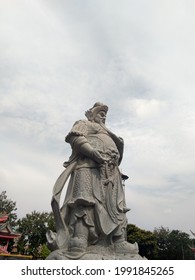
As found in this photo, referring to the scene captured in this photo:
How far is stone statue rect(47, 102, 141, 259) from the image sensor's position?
682 centimetres

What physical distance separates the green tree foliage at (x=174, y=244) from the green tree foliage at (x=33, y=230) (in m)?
17.8

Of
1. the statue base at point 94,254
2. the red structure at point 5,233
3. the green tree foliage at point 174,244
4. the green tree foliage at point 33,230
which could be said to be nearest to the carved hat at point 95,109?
the statue base at point 94,254

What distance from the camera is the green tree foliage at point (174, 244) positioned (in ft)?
153

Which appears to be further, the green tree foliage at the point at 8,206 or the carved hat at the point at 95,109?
the green tree foliage at the point at 8,206

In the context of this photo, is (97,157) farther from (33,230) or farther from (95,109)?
(33,230)

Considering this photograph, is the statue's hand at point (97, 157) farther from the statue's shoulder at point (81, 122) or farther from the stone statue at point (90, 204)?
the statue's shoulder at point (81, 122)

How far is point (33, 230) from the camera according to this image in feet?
124

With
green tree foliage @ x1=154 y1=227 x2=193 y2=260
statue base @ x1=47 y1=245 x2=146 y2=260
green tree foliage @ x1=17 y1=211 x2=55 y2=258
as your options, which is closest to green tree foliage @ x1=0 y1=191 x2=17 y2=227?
green tree foliage @ x1=17 y1=211 x2=55 y2=258

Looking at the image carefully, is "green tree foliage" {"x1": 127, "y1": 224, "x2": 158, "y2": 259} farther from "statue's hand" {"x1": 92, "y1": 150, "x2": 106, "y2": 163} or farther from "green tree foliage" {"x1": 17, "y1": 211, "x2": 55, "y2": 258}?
"statue's hand" {"x1": 92, "y1": 150, "x2": 106, "y2": 163}

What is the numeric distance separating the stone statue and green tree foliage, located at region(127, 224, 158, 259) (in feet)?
104

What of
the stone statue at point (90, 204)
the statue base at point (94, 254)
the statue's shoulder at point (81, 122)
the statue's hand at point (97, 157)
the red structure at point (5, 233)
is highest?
the red structure at point (5, 233)
